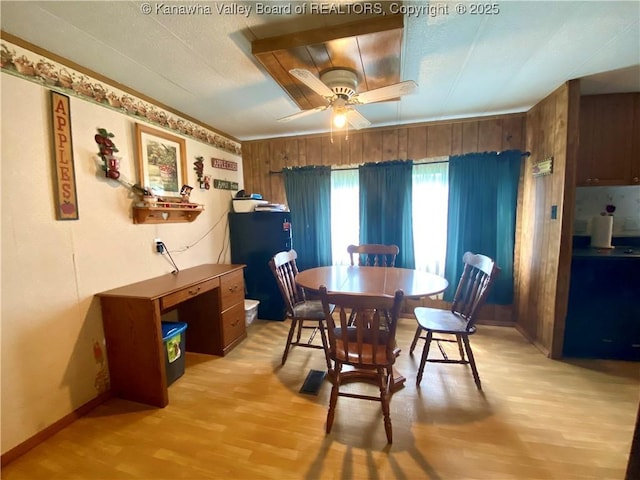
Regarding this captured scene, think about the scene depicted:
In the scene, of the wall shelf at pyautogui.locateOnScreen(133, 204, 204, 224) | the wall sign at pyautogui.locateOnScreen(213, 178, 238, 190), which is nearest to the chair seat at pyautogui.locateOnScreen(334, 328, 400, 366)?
the wall shelf at pyautogui.locateOnScreen(133, 204, 204, 224)

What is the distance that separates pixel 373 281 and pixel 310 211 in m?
1.50

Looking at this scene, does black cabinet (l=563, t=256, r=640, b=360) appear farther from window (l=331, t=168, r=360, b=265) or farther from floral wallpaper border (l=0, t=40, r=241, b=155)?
floral wallpaper border (l=0, t=40, r=241, b=155)

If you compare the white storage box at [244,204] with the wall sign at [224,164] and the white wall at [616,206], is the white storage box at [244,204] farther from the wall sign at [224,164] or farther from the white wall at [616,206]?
the white wall at [616,206]

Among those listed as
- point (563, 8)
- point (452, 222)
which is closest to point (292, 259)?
point (452, 222)

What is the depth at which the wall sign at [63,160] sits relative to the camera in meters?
1.64

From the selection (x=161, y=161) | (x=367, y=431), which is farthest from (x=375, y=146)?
(x=367, y=431)

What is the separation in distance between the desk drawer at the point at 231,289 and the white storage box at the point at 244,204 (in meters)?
0.88

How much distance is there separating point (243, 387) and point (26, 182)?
189cm

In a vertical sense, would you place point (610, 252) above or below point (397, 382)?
above

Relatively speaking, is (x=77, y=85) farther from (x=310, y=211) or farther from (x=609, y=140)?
(x=609, y=140)

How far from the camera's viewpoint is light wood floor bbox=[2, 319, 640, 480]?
4.54ft

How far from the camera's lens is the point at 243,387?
205cm

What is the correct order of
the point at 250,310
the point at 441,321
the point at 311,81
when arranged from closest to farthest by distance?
1. the point at 311,81
2. the point at 441,321
3. the point at 250,310

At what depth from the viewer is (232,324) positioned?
2.59 meters
